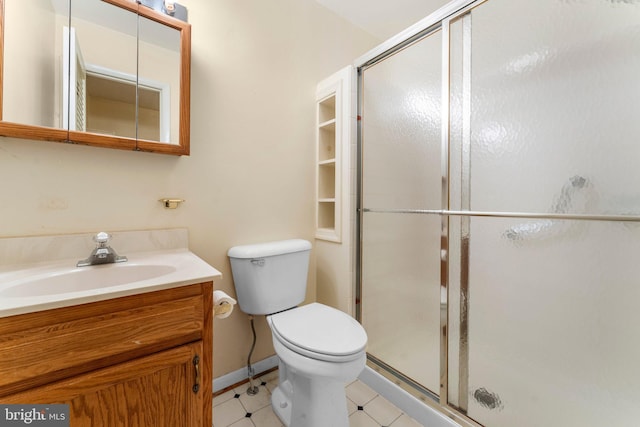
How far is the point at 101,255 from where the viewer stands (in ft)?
3.22

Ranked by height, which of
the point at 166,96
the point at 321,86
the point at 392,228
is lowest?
the point at 392,228

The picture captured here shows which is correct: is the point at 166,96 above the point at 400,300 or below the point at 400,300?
above

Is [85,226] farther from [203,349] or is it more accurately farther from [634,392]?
[634,392]

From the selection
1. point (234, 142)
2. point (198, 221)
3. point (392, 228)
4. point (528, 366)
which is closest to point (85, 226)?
point (198, 221)

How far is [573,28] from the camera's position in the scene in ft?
2.97

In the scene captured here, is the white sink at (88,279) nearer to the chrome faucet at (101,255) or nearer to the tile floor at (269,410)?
the chrome faucet at (101,255)

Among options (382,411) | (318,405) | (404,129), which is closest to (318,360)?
(318,405)

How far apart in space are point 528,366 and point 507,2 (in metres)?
1.42

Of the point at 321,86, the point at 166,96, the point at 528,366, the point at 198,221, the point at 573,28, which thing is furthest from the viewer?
the point at 321,86

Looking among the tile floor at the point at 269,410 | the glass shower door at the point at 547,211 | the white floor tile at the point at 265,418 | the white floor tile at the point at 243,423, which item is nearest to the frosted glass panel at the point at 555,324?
the glass shower door at the point at 547,211

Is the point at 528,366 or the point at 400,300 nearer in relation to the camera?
the point at 528,366

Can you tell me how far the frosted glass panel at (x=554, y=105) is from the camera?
83cm

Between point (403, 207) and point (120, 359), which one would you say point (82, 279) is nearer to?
point (120, 359)

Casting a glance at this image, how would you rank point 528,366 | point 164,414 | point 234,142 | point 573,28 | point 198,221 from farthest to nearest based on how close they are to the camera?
point 234,142 → point 198,221 → point 528,366 → point 573,28 → point 164,414
